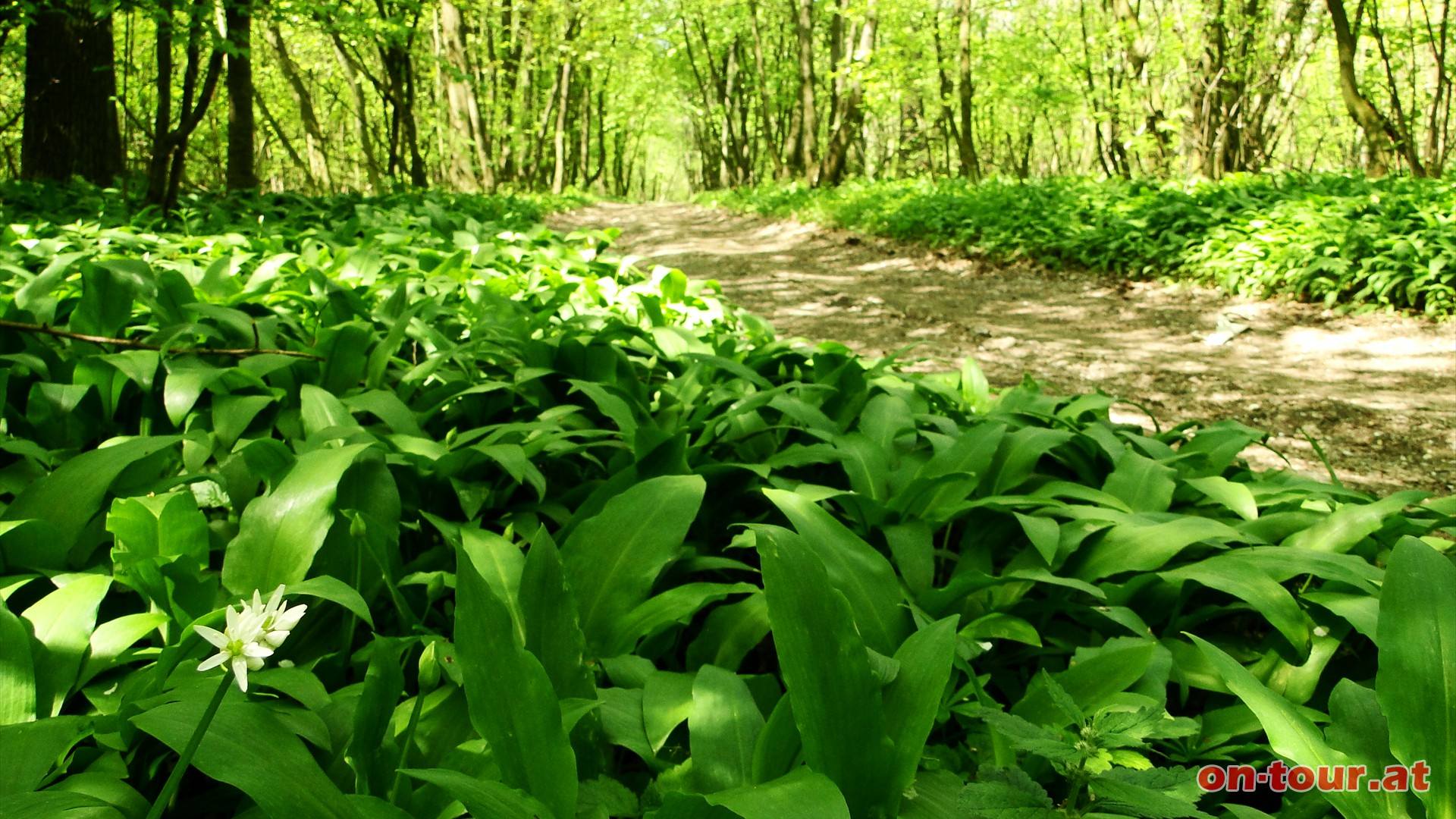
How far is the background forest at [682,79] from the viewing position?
6887mm

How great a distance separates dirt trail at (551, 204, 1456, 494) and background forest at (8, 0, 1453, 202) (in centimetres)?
375

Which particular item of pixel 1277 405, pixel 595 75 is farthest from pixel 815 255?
pixel 595 75

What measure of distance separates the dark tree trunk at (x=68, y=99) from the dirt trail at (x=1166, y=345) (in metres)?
4.91

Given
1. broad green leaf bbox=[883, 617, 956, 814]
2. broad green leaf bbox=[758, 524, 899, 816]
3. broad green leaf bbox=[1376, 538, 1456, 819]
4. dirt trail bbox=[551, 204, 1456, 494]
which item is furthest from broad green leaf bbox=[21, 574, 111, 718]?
dirt trail bbox=[551, 204, 1456, 494]

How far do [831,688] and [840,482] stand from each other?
1035 mm

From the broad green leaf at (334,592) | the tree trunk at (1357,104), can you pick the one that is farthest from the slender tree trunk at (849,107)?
the broad green leaf at (334,592)

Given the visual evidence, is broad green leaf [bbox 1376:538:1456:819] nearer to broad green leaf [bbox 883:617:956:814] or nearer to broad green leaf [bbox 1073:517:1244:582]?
broad green leaf [bbox 1073:517:1244:582]

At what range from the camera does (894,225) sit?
33.8 ft

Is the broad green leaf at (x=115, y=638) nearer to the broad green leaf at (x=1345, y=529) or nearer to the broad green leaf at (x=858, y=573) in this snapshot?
the broad green leaf at (x=858, y=573)

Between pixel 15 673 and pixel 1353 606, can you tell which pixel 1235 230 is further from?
pixel 15 673

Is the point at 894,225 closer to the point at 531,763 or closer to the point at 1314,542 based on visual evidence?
the point at 1314,542

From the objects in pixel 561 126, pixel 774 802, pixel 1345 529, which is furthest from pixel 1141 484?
pixel 561 126

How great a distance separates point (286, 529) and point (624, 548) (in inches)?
21.6

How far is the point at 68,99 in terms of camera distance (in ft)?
22.3
